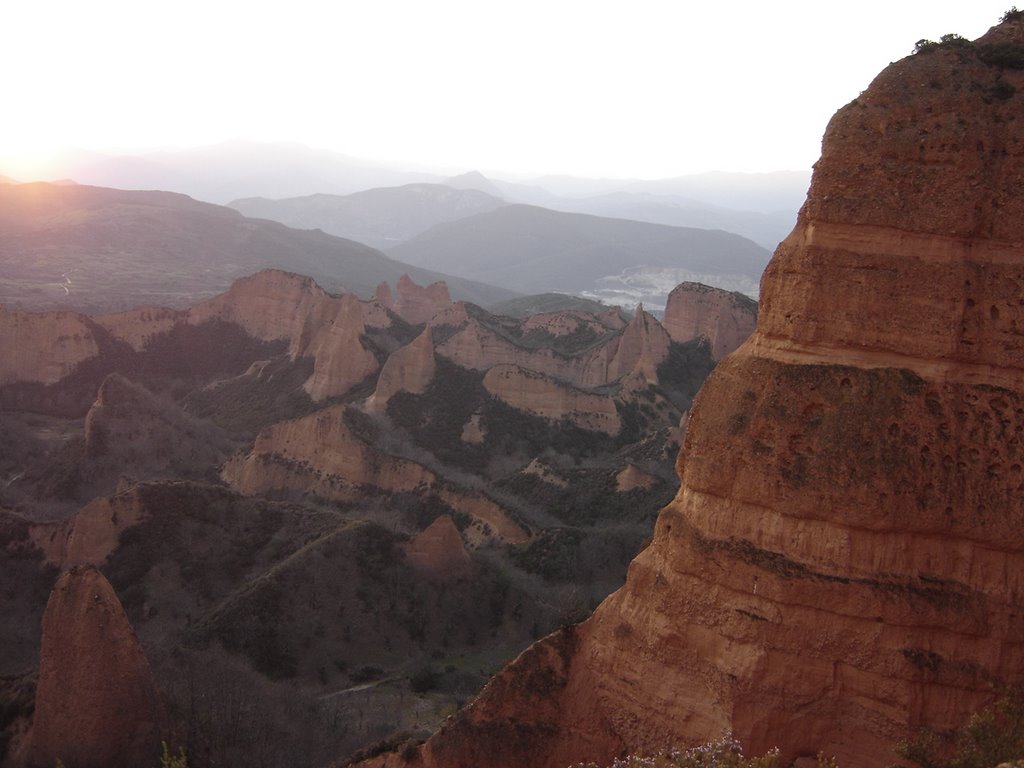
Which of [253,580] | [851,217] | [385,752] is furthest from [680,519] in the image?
[253,580]

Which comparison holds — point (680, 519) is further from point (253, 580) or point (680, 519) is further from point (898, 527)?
point (253, 580)

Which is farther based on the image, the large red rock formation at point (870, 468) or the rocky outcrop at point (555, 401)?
the rocky outcrop at point (555, 401)

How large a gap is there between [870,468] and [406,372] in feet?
130

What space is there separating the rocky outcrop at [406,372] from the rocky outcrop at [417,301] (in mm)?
19219

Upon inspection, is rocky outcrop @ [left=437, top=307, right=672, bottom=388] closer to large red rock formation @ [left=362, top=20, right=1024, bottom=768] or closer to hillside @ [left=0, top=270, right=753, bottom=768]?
hillside @ [left=0, top=270, right=753, bottom=768]

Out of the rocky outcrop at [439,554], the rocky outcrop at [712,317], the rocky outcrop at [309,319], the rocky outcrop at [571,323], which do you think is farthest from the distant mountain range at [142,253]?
the rocky outcrop at [439,554]

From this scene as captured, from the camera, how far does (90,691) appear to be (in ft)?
57.3

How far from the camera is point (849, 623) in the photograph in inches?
460

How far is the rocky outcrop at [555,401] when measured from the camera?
47.1 metres

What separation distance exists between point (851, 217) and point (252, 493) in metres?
31.6

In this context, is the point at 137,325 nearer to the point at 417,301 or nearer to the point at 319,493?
the point at 417,301

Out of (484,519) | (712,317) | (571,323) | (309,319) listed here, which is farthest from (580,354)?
(484,519)

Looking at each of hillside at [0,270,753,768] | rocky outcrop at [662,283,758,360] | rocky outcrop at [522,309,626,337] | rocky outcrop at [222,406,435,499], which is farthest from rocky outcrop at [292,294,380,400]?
rocky outcrop at [662,283,758,360]

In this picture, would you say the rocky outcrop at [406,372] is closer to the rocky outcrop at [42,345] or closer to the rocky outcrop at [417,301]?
the rocky outcrop at [417,301]
